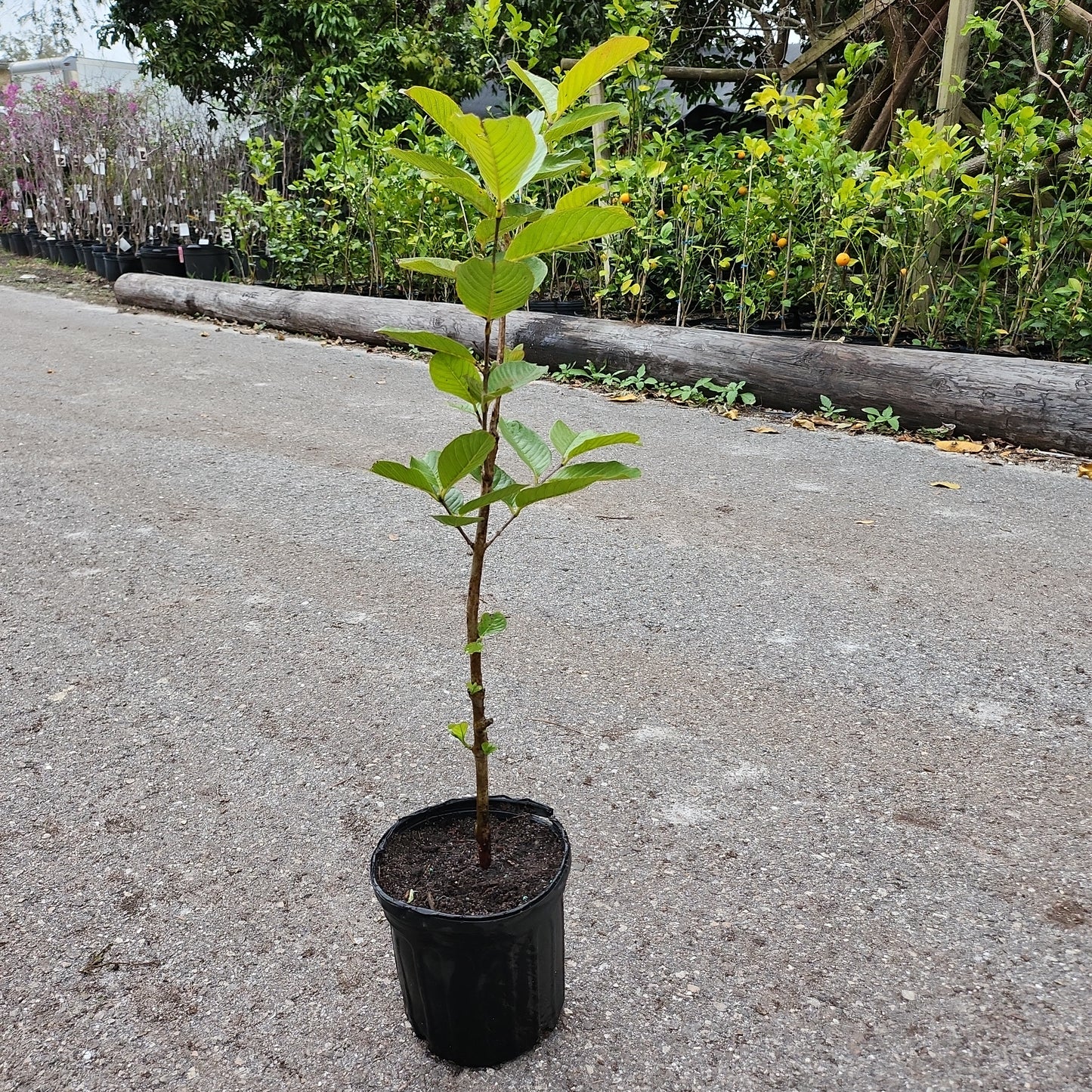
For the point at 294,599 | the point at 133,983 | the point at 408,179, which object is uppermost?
the point at 408,179

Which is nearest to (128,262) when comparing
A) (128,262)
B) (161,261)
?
(128,262)

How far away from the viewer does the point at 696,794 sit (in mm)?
2086

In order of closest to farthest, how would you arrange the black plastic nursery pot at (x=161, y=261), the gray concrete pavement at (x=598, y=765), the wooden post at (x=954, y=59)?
the gray concrete pavement at (x=598, y=765), the wooden post at (x=954, y=59), the black plastic nursery pot at (x=161, y=261)

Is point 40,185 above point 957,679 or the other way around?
above

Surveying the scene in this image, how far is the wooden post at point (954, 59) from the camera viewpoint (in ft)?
17.7

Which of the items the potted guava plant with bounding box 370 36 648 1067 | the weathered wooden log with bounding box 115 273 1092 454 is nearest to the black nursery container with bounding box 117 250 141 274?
the weathered wooden log with bounding box 115 273 1092 454

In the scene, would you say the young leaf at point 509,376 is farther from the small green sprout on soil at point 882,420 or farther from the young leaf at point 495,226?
the small green sprout on soil at point 882,420

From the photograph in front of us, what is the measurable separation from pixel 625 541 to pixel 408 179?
15.5 ft

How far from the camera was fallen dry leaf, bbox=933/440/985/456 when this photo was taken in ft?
14.8

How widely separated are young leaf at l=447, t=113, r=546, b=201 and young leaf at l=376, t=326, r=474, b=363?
0.17 meters

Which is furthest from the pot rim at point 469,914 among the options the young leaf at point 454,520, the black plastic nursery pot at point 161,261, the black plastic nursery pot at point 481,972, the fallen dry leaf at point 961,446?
the black plastic nursery pot at point 161,261

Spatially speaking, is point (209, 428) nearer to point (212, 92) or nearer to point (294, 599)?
point (294, 599)

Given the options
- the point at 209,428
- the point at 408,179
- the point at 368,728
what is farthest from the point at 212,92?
the point at 368,728

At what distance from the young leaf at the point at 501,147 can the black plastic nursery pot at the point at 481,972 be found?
0.94 meters
